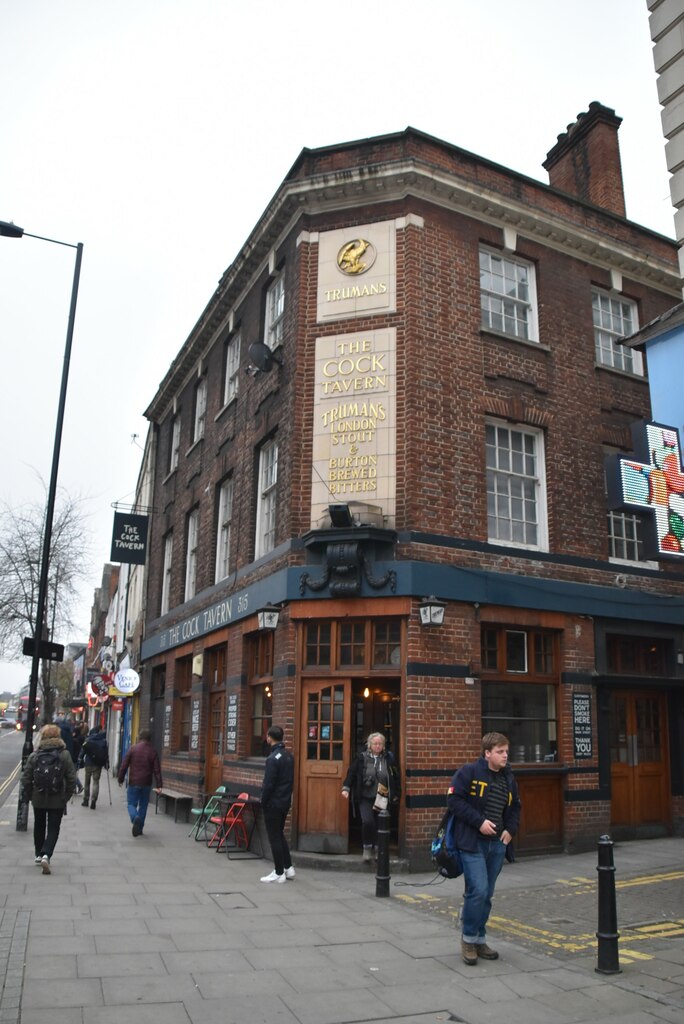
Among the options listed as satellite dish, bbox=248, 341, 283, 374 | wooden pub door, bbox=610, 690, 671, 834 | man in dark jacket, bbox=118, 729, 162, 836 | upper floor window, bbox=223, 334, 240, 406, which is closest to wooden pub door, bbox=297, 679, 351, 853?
man in dark jacket, bbox=118, 729, 162, 836

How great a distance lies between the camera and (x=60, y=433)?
15.1 meters

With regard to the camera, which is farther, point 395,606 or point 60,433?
point 60,433

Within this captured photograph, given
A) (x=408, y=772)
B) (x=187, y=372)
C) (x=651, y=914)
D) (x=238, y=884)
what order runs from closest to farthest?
(x=651, y=914)
(x=238, y=884)
(x=408, y=772)
(x=187, y=372)

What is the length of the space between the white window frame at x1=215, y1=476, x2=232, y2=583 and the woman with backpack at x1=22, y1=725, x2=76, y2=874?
6.85 metres

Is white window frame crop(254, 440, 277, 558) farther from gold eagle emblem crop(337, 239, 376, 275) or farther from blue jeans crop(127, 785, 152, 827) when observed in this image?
blue jeans crop(127, 785, 152, 827)

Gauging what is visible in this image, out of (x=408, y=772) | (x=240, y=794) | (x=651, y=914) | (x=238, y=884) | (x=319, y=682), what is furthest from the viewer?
(x=240, y=794)

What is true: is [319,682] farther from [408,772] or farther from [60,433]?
[60,433]

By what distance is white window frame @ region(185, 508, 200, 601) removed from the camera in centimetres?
1955

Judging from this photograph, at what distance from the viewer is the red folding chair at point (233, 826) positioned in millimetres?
12625

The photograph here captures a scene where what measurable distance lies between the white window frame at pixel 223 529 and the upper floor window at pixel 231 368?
1.82 meters

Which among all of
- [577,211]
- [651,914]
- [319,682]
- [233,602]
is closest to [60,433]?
[233,602]

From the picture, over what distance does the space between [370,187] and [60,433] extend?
22.3 feet

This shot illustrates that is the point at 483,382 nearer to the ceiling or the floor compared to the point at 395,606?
nearer to the ceiling

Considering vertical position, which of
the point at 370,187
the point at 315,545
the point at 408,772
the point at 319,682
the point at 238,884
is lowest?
the point at 238,884
